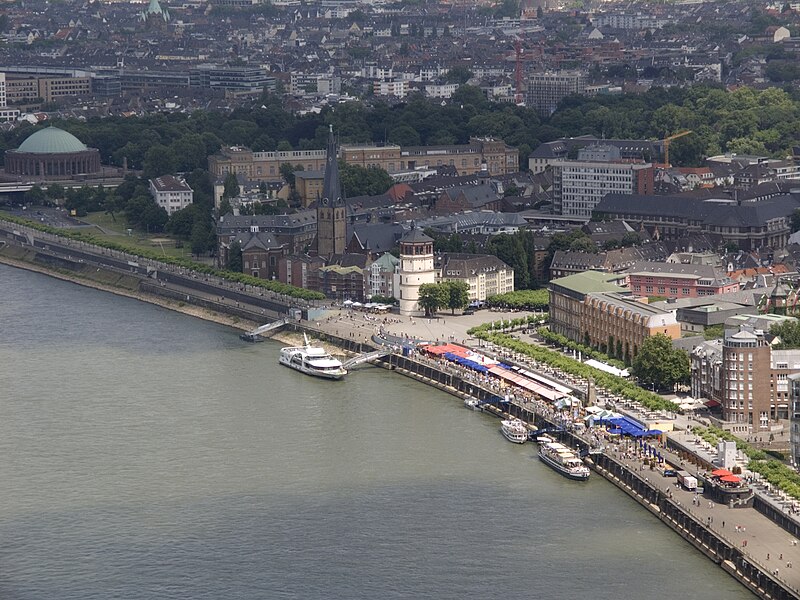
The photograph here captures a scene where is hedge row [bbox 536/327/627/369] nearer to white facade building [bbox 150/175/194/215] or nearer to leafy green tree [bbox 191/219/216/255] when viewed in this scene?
leafy green tree [bbox 191/219/216/255]

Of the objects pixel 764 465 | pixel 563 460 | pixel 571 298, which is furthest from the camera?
pixel 571 298

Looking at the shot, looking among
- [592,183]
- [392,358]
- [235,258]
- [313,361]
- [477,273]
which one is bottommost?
[392,358]

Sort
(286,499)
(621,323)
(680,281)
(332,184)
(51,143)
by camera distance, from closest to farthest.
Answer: (286,499) → (621,323) → (680,281) → (332,184) → (51,143)

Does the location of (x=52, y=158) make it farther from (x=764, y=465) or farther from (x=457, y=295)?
(x=764, y=465)

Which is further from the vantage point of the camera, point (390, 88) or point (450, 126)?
point (390, 88)

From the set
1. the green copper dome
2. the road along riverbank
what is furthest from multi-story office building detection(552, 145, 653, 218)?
the green copper dome

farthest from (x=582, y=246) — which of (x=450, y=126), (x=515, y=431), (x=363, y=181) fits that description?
(x=450, y=126)

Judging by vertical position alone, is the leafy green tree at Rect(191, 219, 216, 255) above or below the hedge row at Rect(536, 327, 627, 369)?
above
